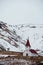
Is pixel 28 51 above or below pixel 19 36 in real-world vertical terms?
below

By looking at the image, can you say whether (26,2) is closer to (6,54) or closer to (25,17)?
(25,17)

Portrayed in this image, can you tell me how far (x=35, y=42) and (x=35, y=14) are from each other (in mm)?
729

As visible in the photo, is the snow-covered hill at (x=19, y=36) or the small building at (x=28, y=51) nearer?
the small building at (x=28, y=51)

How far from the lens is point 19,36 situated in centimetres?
838

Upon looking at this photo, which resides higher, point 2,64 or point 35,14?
point 35,14

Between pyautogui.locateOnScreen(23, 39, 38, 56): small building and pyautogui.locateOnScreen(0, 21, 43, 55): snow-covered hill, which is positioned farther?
pyautogui.locateOnScreen(0, 21, 43, 55): snow-covered hill

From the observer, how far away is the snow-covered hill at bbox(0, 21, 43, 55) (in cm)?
821

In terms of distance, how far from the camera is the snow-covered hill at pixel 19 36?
26.9ft

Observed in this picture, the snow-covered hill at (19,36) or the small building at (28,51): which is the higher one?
the snow-covered hill at (19,36)

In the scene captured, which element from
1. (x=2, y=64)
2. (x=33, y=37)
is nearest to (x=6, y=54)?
(x=2, y=64)

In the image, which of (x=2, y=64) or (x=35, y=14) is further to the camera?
(x=35, y=14)

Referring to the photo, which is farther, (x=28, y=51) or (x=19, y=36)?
(x=19, y=36)

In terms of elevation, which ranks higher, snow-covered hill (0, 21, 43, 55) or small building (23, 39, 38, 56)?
snow-covered hill (0, 21, 43, 55)

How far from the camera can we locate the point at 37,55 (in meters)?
8.10
